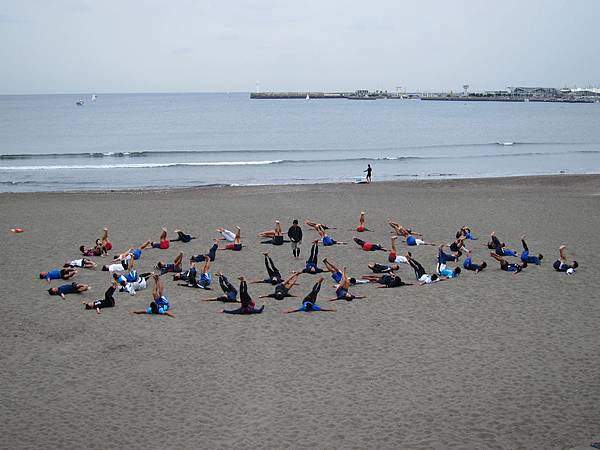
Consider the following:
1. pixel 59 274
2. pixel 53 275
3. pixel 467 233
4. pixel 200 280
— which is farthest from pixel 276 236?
pixel 53 275

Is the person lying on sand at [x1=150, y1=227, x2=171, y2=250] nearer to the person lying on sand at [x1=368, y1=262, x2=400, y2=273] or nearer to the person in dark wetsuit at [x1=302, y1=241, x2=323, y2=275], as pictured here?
the person in dark wetsuit at [x1=302, y1=241, x2=323, y2=275]

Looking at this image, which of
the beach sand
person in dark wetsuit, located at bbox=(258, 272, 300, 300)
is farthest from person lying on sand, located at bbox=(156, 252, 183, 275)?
person in dark wetsuit, located at bbox=(258, 272, 300, 300)

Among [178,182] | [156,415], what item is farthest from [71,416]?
[178,182]

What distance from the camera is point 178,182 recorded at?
1531 inches

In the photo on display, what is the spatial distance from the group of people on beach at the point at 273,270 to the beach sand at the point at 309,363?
0.29 metres

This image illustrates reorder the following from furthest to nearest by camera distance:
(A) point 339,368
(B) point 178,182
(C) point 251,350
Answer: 1. (B) point 178,182
2. (C) point 251,350
3. (A) point 339,368

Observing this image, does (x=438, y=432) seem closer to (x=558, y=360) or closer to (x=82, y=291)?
(x=558, y=360)

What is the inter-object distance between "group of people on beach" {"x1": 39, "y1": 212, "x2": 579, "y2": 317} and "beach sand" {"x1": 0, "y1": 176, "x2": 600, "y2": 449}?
287mm

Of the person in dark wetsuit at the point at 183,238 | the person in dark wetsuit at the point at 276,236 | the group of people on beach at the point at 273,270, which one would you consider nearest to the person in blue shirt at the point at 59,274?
the group of people on beach at the point at 273,270

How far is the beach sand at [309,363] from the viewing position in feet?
28.7

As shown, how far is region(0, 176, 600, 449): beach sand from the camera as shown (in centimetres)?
873

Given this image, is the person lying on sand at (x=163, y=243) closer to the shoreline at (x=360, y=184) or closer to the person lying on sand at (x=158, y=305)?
the person lying on sand at (x=158, y=305)

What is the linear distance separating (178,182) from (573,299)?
93.6ft

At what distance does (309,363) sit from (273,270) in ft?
16.6
